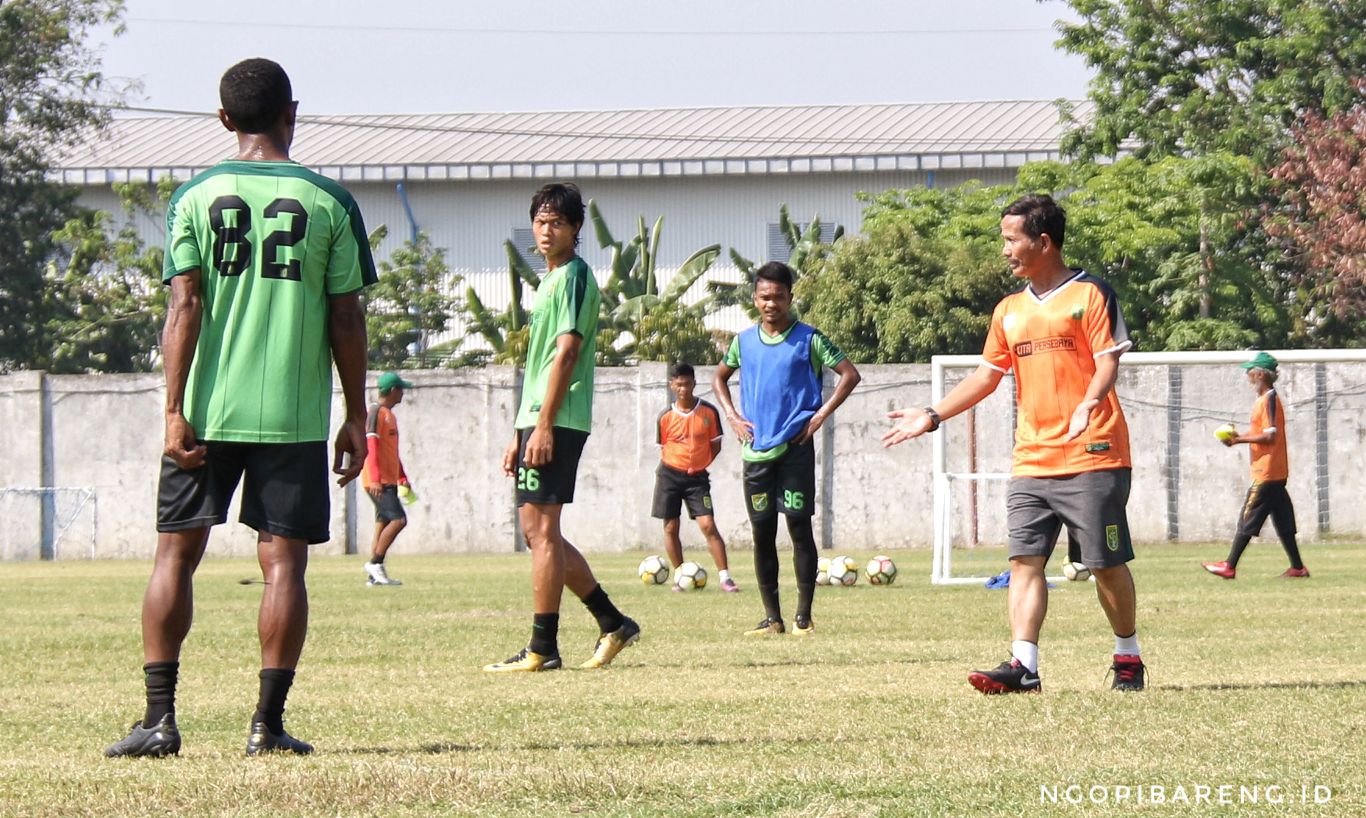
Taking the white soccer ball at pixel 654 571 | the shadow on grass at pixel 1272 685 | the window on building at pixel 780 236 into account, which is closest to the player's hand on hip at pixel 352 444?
the shadow on grass at pixel 1272 685

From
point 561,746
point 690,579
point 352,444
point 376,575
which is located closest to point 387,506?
point 376,575

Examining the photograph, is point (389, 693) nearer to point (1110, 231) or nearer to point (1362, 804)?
point (1362, 804)

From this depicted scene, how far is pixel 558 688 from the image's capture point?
7840 millimetres

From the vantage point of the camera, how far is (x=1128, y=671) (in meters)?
7.45

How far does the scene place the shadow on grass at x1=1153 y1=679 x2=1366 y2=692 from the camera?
7328 mm

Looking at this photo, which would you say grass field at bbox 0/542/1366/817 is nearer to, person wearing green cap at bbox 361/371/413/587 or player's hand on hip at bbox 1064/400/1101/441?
player's hand on hip at bbox 1064/400/1101/441

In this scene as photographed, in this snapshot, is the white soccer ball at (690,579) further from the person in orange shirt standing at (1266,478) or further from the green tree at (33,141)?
the green tree at (33,141)

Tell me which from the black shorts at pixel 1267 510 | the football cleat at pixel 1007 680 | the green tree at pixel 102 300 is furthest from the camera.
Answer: the green tree at pixel 102 300

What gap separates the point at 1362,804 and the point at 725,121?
54177 millimetres

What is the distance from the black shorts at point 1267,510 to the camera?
1688 centimetres

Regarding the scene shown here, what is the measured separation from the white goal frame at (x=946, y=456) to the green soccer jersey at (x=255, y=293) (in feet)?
22.3

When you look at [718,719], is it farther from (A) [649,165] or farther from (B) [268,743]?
(A) [649,165]

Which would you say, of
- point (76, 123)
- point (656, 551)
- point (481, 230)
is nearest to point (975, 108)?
point (481, 230)

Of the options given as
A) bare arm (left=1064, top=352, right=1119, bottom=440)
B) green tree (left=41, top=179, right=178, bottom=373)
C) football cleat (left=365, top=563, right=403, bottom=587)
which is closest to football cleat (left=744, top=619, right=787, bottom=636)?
bare arm (left=1064, top=352, right=1119, bottom=440)
